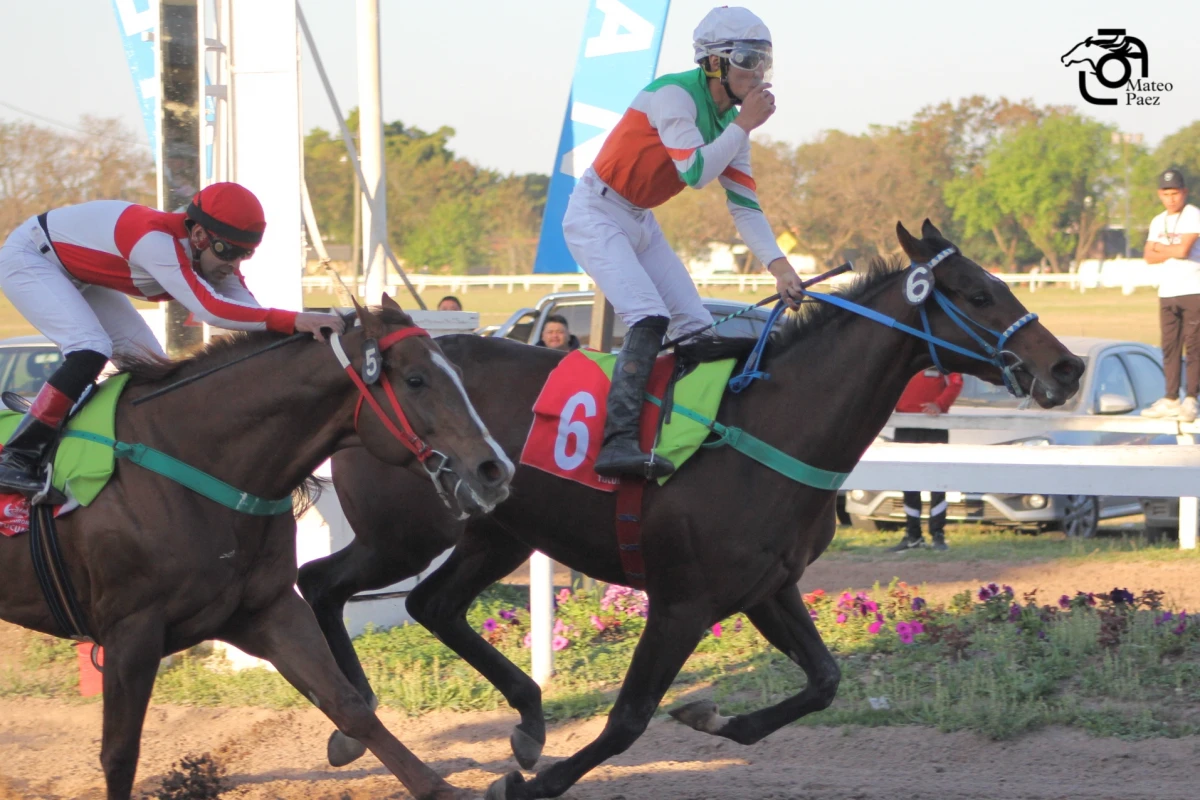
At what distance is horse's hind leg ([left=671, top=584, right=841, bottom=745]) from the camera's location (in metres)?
4.83

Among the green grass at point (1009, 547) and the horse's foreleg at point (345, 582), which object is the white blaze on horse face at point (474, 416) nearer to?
the horse's foreleg at point (345, 582)

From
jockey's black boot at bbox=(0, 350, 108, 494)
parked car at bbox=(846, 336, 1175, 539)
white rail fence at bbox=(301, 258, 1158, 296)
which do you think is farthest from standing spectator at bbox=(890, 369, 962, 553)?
white rail fence at bbox=(301, 258, 1158, 296)

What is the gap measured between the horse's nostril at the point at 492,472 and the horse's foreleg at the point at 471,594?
167 cm

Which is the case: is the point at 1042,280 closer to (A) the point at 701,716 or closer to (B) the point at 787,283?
(B) the point at 787,283

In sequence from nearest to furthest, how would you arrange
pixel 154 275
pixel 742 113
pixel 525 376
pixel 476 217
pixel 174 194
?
pixel 154 275, pixel 742 113, pixel 525 376, pixel 174 194, pixel 476 217

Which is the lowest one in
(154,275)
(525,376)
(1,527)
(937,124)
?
(1,527)

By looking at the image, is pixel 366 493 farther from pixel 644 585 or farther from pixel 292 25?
pixel 292 25

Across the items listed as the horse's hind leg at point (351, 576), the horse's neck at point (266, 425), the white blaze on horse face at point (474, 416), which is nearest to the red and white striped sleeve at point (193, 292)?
the horse's neck at point (266, 425)

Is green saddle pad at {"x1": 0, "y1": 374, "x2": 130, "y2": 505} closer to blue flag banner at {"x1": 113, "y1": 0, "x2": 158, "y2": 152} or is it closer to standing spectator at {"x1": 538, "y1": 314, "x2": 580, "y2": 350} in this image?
standing spectator at {"x1": 538, "y1": 314, "x2": 580, "y2": 350}

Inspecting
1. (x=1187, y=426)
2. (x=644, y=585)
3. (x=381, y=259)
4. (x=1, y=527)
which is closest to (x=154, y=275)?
(x=1, y=527)

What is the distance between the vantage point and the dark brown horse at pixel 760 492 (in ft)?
14.7

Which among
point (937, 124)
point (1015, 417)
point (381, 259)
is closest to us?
point (381, 259)

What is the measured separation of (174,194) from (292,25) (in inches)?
43.4

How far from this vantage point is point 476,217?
175 feet
